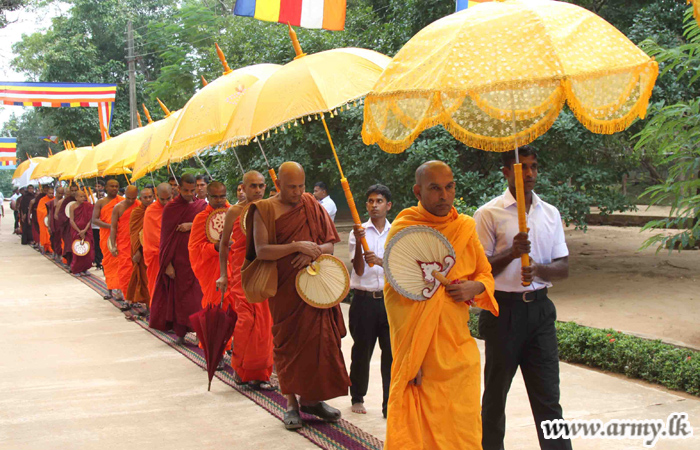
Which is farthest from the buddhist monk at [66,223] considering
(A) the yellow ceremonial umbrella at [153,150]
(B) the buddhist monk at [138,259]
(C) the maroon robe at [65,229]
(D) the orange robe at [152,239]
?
(A) the yellow ceremonial umbrella at [153,150]

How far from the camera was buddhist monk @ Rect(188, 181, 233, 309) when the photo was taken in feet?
25.7

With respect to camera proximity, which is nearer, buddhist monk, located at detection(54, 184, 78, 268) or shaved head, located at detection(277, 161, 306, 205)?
shaved head, located at detection(277, 161, 306, 205)

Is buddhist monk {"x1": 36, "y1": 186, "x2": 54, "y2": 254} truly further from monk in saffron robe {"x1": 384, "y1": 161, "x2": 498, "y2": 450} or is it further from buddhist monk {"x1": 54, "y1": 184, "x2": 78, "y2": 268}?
monk in saffron robe {"x1": 384, "y1": 161, "x2": 498, "y2": 450}

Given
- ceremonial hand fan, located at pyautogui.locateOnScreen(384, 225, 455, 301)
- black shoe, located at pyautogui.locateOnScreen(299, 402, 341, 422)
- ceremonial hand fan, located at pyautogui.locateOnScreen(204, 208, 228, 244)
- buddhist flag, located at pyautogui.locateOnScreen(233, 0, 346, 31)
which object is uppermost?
buddhist flag, located at pyautogui.locateOnScreen(233, 0, 346, 31)

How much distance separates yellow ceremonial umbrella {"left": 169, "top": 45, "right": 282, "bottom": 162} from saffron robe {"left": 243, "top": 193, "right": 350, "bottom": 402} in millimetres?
1503

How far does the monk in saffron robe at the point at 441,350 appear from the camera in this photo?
3863 mm

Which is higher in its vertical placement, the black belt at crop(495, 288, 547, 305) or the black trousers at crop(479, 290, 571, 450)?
the black belt at crop(495, 288, 547, 305)

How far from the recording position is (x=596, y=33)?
3.78m

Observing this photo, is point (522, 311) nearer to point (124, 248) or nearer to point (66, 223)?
point (124, 248)

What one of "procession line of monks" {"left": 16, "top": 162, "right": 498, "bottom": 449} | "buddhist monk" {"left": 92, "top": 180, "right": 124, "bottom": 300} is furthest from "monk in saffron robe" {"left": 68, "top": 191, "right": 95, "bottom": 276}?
"procession line of monks" {"left": 16, "top": 162, "right": 498, "bottom": 449}

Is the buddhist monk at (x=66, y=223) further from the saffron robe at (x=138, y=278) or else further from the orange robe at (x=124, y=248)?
the saffron robe at (x=138, y=278)

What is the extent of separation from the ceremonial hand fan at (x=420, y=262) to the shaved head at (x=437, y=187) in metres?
0.14

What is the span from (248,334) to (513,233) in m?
3.30

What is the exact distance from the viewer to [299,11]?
20.8 ft
